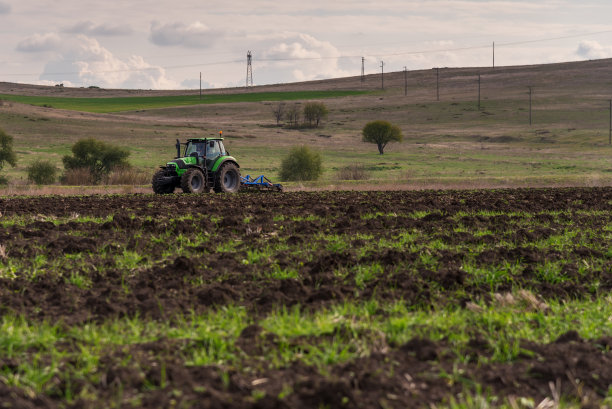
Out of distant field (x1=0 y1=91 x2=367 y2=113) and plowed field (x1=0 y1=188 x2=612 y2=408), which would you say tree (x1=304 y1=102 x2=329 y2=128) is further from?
plowed field (x1=0 y1=188 x2=612 y2=408)

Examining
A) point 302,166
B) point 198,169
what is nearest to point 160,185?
point 198,169

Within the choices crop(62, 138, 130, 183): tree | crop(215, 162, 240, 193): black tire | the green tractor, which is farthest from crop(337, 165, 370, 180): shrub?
the green tractor

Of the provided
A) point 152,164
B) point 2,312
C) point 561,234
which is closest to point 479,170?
point 152,164

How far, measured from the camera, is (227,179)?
26.9m

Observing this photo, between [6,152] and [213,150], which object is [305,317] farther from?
[6,152]

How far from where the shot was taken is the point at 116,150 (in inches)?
2127

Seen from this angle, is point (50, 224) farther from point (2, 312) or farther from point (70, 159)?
point (70, 159)

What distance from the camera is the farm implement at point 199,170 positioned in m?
24.9

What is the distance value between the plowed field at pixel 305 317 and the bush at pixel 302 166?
123 feet

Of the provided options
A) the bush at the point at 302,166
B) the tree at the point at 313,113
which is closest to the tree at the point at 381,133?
the tree at the point at 313,113

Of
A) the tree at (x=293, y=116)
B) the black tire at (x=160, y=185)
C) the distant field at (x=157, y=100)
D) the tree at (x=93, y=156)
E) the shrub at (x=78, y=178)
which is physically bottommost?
the shrub at (x=78, y=178)

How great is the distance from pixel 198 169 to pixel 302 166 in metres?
25.6

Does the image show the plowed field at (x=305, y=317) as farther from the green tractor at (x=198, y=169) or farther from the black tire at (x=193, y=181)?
the green tractor at (x=198, y=169)

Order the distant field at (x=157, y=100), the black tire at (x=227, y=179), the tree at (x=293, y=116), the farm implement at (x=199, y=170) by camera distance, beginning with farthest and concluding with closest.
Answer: the distant field at (x=157, y=100) < the tree at (x=293, y=116) < the black tire at (x=227, y=179) < the farm implement at (x=199, y=170)
